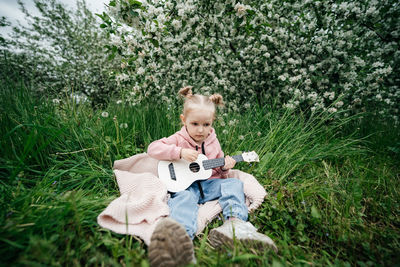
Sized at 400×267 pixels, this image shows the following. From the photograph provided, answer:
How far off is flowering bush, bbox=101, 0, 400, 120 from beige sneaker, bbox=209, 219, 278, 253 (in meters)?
1.92

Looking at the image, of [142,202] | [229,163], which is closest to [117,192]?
[142,202]

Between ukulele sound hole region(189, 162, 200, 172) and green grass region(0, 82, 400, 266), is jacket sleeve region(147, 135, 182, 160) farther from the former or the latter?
green grass region(0, 82, 400, 266)

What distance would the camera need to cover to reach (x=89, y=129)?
213 centimetres

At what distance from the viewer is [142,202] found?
1391 mm

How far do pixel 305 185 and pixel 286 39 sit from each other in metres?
2.44

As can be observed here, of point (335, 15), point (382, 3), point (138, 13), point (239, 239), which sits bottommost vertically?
point (239, 239)

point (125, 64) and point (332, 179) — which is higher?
point (125, 64)

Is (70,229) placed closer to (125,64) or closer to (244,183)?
(244,183)

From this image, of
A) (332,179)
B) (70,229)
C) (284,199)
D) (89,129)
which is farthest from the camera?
(89,129)

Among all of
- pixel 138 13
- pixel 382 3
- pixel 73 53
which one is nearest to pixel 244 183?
pixel 138 13

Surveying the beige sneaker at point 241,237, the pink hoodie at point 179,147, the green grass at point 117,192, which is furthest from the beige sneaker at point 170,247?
the pink hoodie at point 179,147

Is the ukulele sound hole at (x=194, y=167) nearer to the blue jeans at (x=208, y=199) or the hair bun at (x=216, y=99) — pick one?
the blue jeans at (x=208, y=199)

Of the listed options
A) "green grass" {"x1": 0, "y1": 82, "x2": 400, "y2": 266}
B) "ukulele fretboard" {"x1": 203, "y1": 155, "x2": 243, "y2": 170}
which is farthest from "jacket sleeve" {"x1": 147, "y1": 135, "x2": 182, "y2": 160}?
"green grass" {"x1": 0, "y1": 82, "x2": 400, "y2": 266}

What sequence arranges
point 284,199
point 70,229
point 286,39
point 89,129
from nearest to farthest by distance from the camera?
point 70,229 → point 284,199 → point 89,129 → point 286,39
